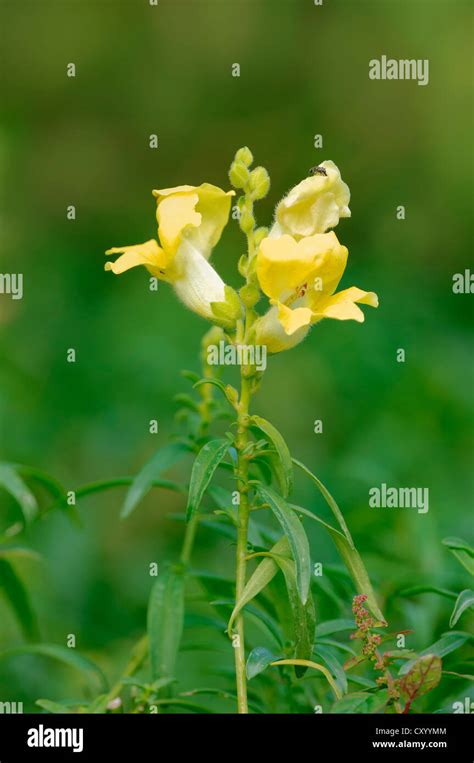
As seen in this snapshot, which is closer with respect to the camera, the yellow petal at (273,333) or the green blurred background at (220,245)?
the yellow petal at (273,333)

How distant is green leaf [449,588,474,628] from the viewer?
1426 mm

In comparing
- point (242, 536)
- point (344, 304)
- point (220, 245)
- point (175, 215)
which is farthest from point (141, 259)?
point (220, 245)

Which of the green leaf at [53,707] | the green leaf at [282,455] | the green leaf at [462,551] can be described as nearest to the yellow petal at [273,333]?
the green leaf at [282,455]

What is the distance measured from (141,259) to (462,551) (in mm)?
613

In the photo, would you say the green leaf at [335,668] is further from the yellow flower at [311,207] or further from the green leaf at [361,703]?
the yellow flower at [311,207]

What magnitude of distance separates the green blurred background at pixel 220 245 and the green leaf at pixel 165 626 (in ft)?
3.49

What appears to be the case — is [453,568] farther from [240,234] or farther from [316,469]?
[240,234]

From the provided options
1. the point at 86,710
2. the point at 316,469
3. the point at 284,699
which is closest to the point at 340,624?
the point at 284,699

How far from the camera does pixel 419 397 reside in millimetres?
3420

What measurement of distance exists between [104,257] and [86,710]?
8.87 ft

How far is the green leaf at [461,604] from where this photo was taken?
143 centimetres

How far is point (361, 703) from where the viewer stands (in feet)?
4.78

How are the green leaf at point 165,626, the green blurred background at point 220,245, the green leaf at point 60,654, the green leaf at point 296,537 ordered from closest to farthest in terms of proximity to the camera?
the green leaf at point 296,537, the green leaf at point 165,626, the green leaf at point 60,654, the green blurred background at point 220,245

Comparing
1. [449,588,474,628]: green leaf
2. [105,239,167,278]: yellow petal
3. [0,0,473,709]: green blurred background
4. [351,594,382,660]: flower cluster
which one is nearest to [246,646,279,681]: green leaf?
[351,594,382,660]: flower cluster
